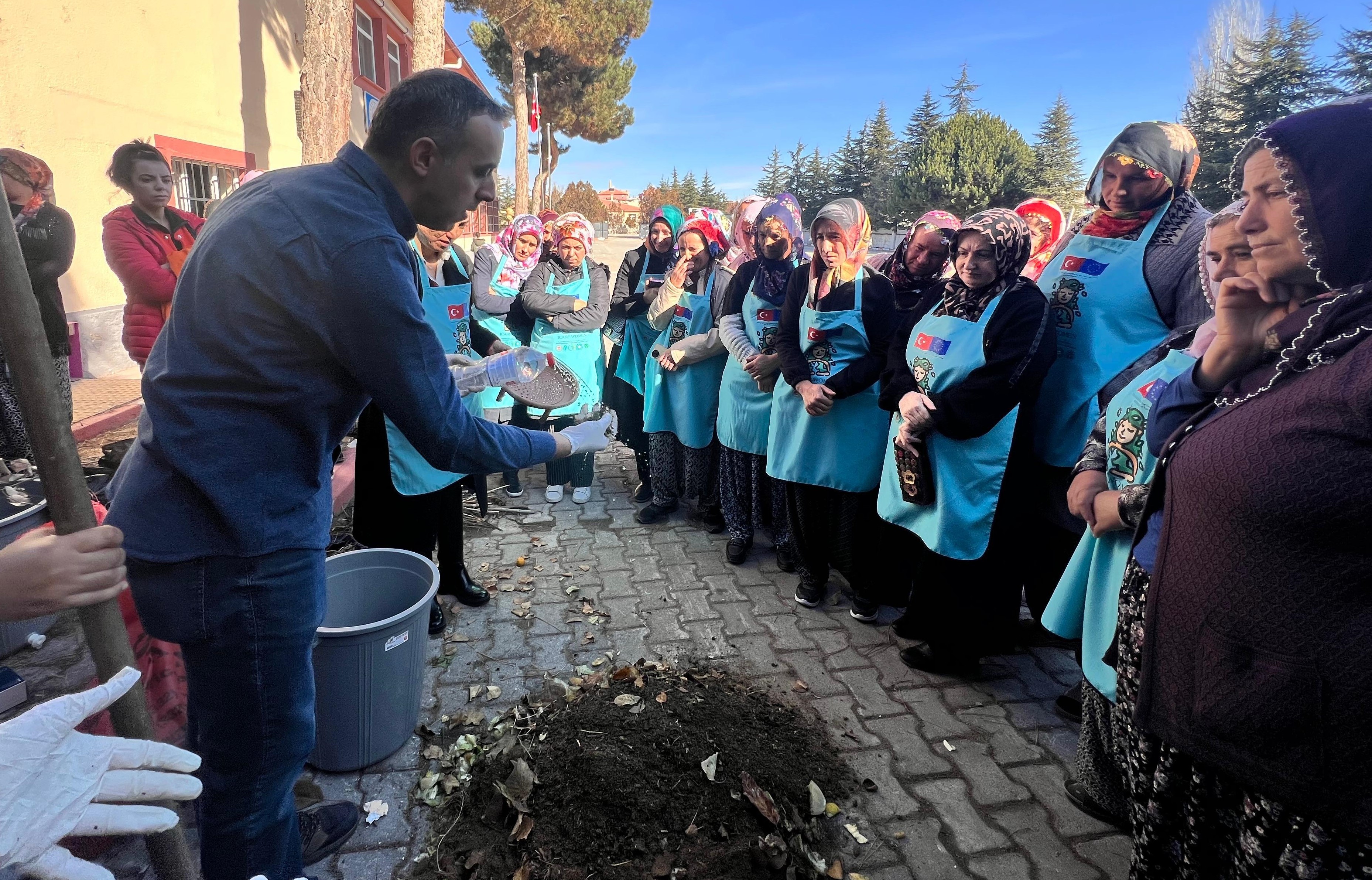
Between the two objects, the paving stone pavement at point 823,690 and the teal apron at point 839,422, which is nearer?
the paving stone pavement at point 823,690

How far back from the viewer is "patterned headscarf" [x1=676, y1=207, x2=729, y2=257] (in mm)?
4867

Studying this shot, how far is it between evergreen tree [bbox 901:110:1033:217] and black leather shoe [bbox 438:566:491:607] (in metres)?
31.7

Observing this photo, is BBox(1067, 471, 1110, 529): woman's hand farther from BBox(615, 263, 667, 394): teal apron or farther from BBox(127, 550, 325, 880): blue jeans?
BBox(615, 263, 667, 394): teal apron

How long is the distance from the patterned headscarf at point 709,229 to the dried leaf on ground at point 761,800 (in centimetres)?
356

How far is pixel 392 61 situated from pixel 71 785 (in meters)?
21.3

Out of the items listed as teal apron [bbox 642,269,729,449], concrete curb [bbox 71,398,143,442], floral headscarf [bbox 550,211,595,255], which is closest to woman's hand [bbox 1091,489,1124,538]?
teal apron [bbox 642,269,729,449]

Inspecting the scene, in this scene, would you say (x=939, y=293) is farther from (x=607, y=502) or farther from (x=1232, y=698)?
(x=607, y=502)

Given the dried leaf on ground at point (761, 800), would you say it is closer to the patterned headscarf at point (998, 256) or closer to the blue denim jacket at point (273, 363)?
the blue denim jacket at point (273, 363)

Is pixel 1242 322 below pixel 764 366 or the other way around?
the other way around

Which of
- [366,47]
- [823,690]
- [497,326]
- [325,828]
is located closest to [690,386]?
[497,326]

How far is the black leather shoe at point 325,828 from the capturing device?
Answer: 2119 millimetres

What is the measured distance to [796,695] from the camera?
3061mm

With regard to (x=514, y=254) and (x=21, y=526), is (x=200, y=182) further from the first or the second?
(x=21, y=526)

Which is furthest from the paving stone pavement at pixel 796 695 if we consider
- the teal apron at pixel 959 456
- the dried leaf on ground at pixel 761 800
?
the teal apron at pixel 959 456
